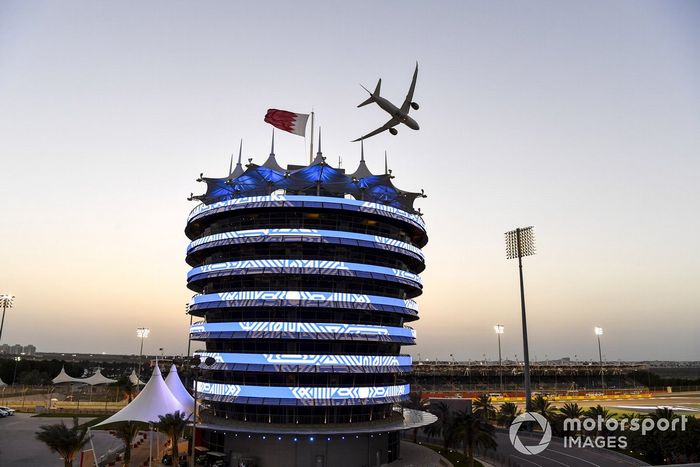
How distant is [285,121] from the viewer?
63312mm

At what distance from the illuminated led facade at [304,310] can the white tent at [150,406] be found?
4.62m

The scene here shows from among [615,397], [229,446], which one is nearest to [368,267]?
[229,446]

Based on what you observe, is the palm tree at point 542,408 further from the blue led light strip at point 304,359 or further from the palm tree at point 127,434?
the palm tree at point 127,434

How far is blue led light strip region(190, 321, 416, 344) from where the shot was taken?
54.3 meters

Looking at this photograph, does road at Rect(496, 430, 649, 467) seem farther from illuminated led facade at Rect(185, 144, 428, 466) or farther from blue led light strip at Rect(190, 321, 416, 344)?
blue led light strip at Rect(190, 321, 416, 344)

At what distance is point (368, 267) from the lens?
58312 mm

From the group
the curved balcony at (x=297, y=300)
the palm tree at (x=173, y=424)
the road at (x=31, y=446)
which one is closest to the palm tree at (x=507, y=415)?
the curved balcony at (x=297, y=300)

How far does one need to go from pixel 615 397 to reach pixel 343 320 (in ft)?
361

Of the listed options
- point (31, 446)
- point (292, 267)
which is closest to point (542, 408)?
point (292, 267)

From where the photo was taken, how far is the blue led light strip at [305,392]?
53.7 meters

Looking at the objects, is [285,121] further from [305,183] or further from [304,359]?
[304,359]

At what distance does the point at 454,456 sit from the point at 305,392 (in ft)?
69.9

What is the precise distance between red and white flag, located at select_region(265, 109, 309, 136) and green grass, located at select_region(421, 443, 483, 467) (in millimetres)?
41546

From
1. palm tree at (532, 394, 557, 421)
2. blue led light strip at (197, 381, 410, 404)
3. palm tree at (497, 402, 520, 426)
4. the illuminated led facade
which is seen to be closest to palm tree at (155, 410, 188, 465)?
the illuminated led facade
